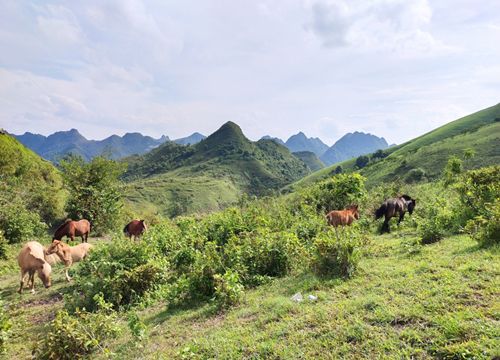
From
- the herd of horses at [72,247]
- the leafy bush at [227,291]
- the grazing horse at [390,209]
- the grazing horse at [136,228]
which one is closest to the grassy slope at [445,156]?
the grazing horse at [390,209]

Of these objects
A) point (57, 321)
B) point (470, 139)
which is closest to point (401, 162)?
point (470, 139)

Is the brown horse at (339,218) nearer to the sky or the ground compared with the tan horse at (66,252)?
nearer to the ground

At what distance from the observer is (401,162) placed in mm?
83125

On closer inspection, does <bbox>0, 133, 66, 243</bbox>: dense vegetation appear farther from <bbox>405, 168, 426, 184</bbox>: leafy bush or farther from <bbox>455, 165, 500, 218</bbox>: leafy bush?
<bbox>405, 168, 426, 184</bbox>: leafy bush

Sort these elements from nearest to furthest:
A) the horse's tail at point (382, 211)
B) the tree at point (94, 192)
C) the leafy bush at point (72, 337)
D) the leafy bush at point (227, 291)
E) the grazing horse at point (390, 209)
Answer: the leafy bush at point (72, 337)
the leafy bush at point (227, 291)
the grazing horse at point (390, 209)
the horse's tail at point (382, 211)
the tree at point (94, 192)

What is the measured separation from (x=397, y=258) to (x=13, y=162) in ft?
147

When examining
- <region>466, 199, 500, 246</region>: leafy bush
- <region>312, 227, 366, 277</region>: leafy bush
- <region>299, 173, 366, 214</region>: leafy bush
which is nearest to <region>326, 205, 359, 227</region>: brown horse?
<region>299, 173, 366, 214</region>: leafy bush

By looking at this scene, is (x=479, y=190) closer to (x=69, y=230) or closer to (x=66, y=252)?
(x=66, y=252)

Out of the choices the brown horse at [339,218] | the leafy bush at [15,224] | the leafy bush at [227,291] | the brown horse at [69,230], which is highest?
the leafy bush at [15,224]

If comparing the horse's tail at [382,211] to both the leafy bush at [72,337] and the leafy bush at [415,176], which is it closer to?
the leafy bush at [72,337]

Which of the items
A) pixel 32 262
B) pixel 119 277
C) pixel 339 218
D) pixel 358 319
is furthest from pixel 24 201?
pixel 358 319

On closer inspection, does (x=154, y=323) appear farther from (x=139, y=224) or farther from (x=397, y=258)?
(x=139, y=224)

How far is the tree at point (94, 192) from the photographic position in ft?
77.5

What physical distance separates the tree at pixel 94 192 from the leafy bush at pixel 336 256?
20289mm
